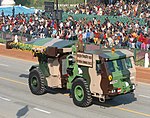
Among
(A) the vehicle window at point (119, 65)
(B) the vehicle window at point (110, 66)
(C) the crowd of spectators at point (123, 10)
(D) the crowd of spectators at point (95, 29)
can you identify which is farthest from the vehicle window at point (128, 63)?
(C) the crowd of spectators at point (123, 10)

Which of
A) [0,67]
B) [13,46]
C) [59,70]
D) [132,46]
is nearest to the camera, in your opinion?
[59,70]

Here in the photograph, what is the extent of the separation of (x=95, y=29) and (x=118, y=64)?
46.8 feet

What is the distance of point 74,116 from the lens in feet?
47.0

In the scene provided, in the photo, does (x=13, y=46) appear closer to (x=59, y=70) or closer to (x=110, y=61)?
(x=59, y=70)

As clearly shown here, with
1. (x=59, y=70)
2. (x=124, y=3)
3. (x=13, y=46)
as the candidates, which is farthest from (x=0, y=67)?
(x=124, y=3)

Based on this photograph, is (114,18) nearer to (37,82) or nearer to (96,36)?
(96,36)

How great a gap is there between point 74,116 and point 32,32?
19803 millimetres

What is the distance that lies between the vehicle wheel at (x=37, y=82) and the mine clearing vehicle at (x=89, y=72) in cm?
15

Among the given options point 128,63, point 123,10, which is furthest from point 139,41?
point 123,10

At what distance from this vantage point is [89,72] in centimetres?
1483

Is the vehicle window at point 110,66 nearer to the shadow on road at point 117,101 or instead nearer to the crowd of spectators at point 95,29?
the shadow on road at point 117,101

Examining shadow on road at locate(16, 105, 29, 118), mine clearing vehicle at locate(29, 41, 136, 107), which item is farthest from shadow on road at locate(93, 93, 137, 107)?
shadow on road at locate(16, 105, 29, 118)

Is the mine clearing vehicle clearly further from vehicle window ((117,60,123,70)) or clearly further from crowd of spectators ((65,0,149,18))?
crowd of spectators ((65,0,149,18))

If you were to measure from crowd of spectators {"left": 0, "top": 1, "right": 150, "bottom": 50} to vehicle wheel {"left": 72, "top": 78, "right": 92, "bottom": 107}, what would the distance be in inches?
336
